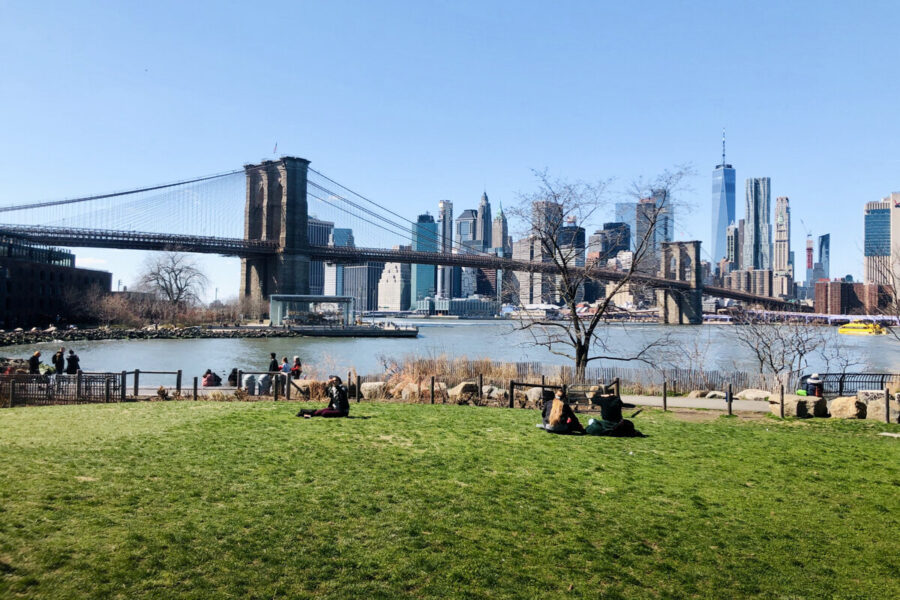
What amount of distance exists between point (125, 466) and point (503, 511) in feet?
16.1

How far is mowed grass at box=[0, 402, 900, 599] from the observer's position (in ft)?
17.2

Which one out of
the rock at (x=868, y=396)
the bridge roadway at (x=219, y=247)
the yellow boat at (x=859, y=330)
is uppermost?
the bridge roadway at (x=219, y=247)

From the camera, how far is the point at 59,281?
6875 centimetres

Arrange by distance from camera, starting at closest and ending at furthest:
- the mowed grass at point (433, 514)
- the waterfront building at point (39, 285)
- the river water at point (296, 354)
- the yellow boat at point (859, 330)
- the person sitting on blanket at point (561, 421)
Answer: the mowed grass at point (433, 514)
the person sitting on blanket at point (561, 421)
the river water at point (296, 354)
the waterfront building at point (39, 285)
the yellow boat at point (859, 330)

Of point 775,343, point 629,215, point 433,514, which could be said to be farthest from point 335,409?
point 775,343

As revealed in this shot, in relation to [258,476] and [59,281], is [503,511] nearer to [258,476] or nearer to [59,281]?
[258,476]

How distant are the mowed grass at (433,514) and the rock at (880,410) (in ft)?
10.5

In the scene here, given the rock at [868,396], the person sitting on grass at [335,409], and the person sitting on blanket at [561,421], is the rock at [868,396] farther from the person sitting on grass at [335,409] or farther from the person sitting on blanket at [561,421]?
the person sitting on grass at [335,409]

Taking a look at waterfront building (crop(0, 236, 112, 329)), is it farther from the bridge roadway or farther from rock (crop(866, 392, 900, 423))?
rock (crop(866, 392, 900, 423))

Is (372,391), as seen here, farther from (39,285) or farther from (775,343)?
(39,285)

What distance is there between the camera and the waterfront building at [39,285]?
60281mm

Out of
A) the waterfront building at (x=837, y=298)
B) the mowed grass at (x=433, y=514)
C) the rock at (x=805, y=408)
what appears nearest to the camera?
the mowed grass at (x=433, y=514)

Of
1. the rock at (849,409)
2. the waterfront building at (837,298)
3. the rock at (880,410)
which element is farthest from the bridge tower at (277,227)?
the waterfront building at (837,298)

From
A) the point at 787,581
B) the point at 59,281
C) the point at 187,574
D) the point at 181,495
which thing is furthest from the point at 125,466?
the point at 59,281
